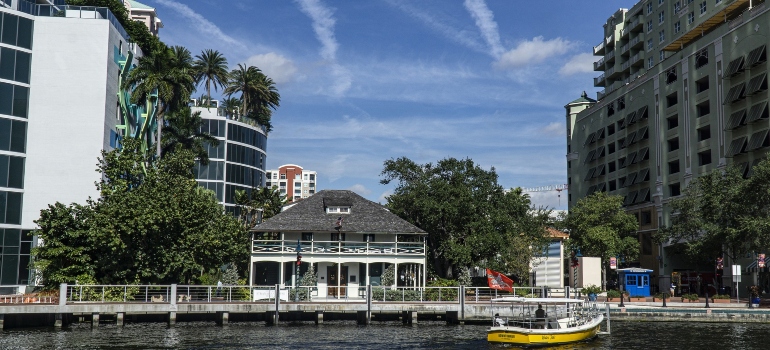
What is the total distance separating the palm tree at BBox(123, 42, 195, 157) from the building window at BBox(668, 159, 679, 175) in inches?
2182

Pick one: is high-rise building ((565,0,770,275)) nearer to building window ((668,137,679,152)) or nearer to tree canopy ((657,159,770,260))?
building window ((668,137,679,152))

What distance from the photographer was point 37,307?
143ft

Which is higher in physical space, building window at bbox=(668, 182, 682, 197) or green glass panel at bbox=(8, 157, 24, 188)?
building window at bbox=(668, 182, 682, 197)

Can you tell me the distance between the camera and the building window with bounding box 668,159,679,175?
290ft

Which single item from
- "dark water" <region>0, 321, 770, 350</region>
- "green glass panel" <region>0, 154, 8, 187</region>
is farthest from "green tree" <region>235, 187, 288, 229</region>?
"dark water" <region>0, 321, 770, 350</region>

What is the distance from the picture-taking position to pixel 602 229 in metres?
83.1

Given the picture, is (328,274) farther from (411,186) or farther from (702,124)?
(702,124)

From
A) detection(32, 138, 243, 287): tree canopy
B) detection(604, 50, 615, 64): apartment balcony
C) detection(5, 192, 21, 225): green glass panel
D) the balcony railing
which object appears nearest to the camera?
detection(32, 138, 243, 287): tree canopy

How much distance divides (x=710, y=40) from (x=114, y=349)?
225 feet

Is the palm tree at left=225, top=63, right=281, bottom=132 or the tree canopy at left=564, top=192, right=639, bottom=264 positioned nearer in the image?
the tree canopy at left=564, top=192, right=639, bottom=264

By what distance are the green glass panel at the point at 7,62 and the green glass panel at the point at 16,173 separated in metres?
6.89

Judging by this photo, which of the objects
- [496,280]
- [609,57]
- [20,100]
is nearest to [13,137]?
[20,100]

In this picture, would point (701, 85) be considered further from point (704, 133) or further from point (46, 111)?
point (46, 111)

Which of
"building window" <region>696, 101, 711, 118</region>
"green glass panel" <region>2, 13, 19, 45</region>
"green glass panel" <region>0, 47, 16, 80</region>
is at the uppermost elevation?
"green glass panel" <region>2, 13, 19, 45</region>
